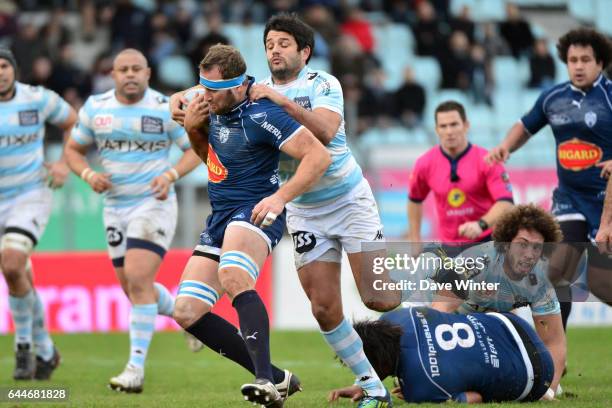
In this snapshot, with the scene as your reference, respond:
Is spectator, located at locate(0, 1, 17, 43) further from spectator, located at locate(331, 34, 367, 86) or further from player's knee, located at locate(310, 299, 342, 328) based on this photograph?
player's knee, located at locate(310, 299, 342, 328)

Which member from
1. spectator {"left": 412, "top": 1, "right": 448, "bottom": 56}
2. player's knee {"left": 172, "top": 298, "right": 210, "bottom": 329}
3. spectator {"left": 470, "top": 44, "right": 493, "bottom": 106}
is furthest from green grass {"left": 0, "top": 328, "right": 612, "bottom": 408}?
spectator {"left": 412, "top": 1, "right": 448, "bottom": 56}

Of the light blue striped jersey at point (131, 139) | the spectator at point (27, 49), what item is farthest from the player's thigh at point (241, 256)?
the spectator at point (27, 49)

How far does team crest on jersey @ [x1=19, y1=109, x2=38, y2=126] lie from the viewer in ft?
34.1

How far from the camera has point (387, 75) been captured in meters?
20.7

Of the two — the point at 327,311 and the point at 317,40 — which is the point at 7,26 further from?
the point at 327,311

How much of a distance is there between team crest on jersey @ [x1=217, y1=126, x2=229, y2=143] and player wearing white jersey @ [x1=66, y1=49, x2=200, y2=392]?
264cm

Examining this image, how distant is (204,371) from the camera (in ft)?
36.0

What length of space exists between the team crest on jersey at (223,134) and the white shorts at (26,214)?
3775 millimetres

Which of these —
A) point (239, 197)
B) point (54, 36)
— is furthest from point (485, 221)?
point (54, 36)

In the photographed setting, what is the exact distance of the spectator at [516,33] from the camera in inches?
845

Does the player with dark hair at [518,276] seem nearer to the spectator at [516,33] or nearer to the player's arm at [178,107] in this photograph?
the player's arm at [178,107]

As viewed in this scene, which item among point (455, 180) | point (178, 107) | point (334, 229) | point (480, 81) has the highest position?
point (480, 81)

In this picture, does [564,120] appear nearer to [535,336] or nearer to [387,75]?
[535,336]

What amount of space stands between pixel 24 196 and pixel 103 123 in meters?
1.18
